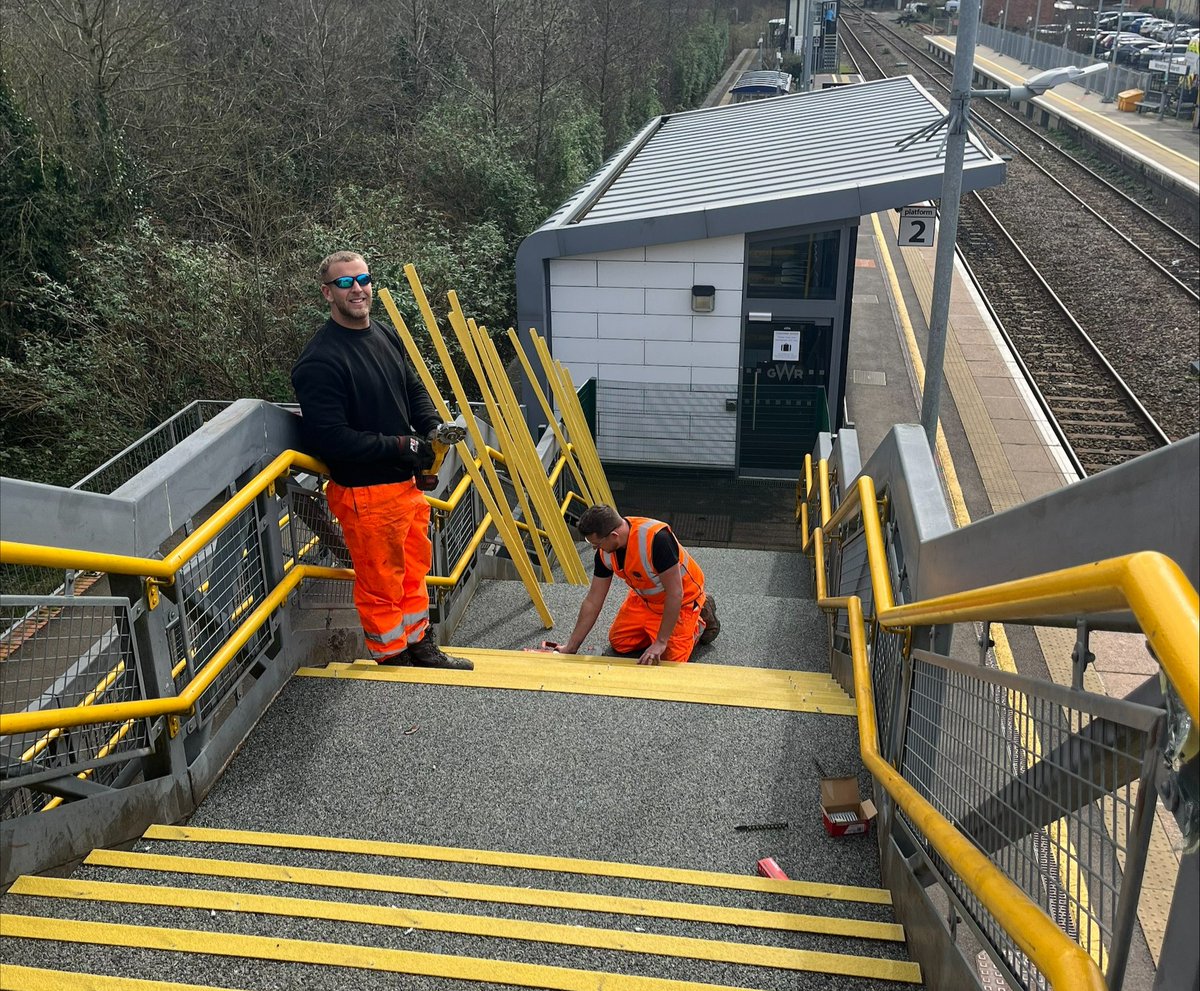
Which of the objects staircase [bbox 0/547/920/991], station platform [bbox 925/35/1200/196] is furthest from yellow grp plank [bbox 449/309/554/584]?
station platform [bbox 925/35/1200/196]

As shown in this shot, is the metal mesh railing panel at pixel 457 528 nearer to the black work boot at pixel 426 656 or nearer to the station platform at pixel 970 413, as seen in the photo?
the black work boot at pixel 426 656

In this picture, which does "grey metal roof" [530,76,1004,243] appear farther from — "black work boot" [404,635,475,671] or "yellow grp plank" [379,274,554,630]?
"black work boot" [404,635,475,671]

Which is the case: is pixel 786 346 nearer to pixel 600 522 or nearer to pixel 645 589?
pixel 645 589

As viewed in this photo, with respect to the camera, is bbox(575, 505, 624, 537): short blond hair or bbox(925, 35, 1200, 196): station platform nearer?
bbox(575, 505, 624, 537): short blond hair

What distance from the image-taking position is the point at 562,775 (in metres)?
3.97

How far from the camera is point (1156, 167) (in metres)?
27.7

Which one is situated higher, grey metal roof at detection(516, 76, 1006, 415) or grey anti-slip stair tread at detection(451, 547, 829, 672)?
grey metal roof at detection(516, 76, 1006, 415)

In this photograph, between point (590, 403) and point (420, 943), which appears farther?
point (590, 403)

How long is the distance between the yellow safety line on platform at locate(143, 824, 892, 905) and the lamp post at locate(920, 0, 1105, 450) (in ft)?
21.0

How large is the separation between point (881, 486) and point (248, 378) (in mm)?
10272

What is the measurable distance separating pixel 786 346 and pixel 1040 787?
11.0 meters

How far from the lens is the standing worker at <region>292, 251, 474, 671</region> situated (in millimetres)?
4465

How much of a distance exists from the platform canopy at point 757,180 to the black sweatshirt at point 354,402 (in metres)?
7.68

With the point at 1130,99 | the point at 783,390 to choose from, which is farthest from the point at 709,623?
the point at 1130,99
